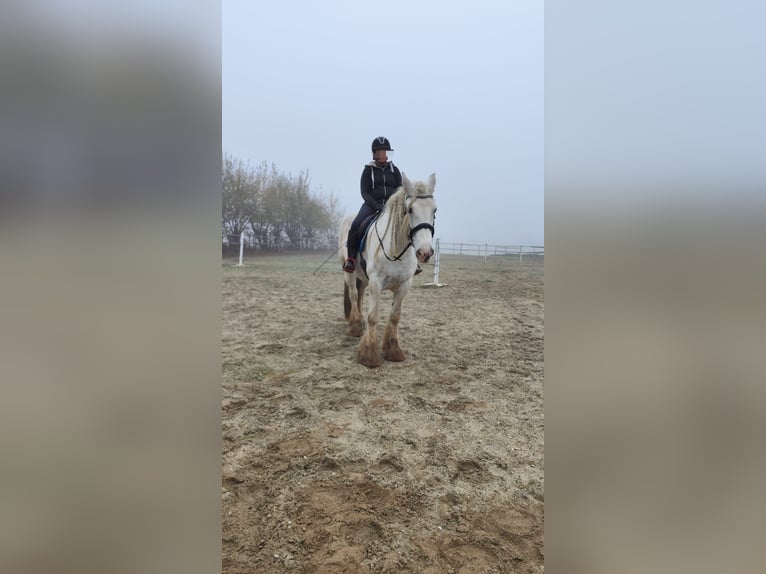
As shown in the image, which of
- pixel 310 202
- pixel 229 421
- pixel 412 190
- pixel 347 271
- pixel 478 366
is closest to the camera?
pixel 229 421

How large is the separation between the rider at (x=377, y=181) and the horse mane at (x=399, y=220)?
0.48 metres

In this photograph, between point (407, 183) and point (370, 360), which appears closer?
point (407, 183)

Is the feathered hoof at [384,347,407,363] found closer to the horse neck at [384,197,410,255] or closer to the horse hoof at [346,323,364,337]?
the horse hoof at [346,323,364,337]

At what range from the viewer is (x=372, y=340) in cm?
303

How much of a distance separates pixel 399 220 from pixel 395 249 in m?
0.25

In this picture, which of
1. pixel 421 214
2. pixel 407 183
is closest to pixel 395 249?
pixel 421 214

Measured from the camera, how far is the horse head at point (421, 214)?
2.58 meters
